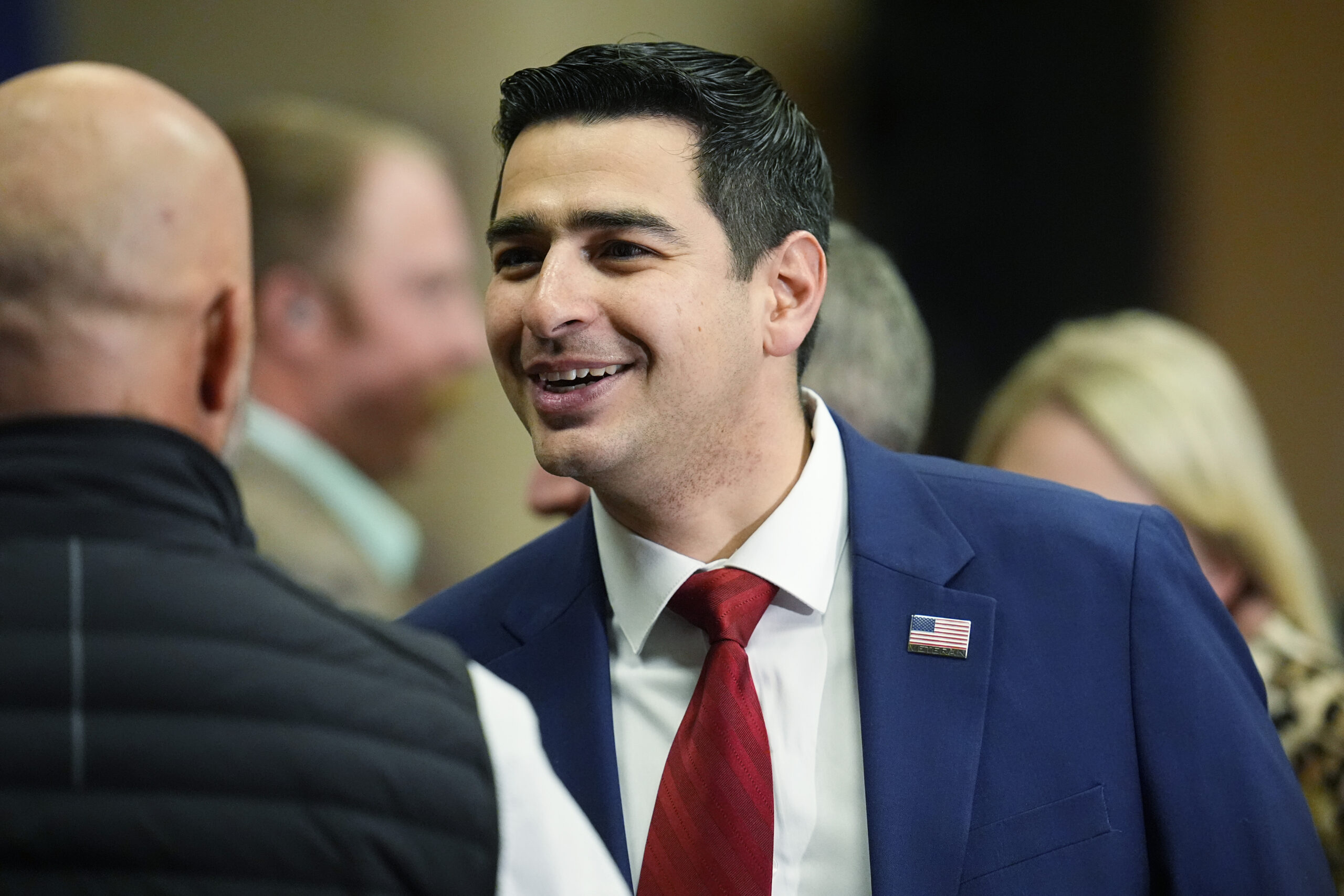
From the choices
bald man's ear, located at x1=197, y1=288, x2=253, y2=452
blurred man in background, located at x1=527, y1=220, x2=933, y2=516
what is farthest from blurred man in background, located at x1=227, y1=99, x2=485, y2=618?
bald man's ear, located at x1=197, y1=288, x2=253, y2=452

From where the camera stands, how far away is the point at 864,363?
251 centimetres

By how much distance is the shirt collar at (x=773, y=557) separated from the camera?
1.90 m

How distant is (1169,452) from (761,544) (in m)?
1.15

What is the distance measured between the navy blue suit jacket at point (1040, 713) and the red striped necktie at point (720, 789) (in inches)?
2.7

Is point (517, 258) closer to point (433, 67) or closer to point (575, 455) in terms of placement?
point (575, 455)

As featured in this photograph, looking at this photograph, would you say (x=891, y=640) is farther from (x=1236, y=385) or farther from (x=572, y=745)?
(x=1236, y=385)

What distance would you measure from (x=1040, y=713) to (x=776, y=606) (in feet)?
1.17

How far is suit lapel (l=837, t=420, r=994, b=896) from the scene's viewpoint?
5.59 ft

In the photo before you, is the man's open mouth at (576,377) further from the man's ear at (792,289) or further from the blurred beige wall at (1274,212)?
the blurred beige wall at (1274,212)

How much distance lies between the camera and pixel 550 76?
196 cm

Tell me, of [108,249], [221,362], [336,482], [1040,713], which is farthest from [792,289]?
[336,482]

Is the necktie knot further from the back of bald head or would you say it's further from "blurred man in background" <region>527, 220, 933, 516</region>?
the back of bald head

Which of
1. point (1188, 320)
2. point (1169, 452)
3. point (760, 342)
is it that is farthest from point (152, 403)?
point (1188, 320)

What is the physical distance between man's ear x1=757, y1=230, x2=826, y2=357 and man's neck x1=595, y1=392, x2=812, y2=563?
0.36ft
